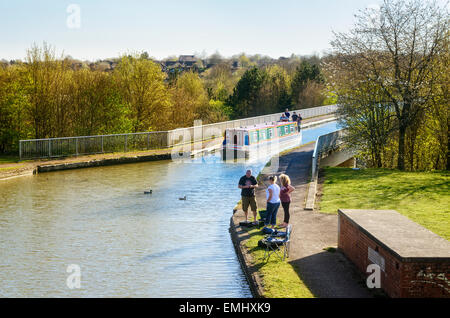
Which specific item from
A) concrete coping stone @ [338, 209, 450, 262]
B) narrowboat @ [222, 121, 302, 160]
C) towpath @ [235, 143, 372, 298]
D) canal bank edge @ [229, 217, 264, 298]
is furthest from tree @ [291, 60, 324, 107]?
concrete coping stone @ [338, 209, 450, 262]

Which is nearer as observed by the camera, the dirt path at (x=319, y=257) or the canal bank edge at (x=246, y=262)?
the dirt path at (x=319, y=257)

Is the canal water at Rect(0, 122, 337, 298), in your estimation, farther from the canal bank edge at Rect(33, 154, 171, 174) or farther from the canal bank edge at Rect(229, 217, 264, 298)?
the canal bank edge at Rect(33, 154, 171, 174)

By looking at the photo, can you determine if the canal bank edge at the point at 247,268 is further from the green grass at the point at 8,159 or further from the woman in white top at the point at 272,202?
the green grass at the point at 8,159

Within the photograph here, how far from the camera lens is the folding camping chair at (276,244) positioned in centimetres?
1022

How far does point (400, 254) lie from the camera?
287 inches

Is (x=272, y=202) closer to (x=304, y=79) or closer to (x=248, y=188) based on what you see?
(x=248, y=188)

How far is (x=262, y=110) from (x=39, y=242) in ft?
194

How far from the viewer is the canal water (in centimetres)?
982

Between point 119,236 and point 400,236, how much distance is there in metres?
7.81

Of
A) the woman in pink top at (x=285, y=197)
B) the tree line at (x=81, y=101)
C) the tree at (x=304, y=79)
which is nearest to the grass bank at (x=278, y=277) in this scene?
the woman in pink top at (x=285, y=197)

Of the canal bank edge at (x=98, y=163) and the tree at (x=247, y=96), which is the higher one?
the tree at (x=247, y=96)

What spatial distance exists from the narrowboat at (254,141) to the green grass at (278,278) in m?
17.6
